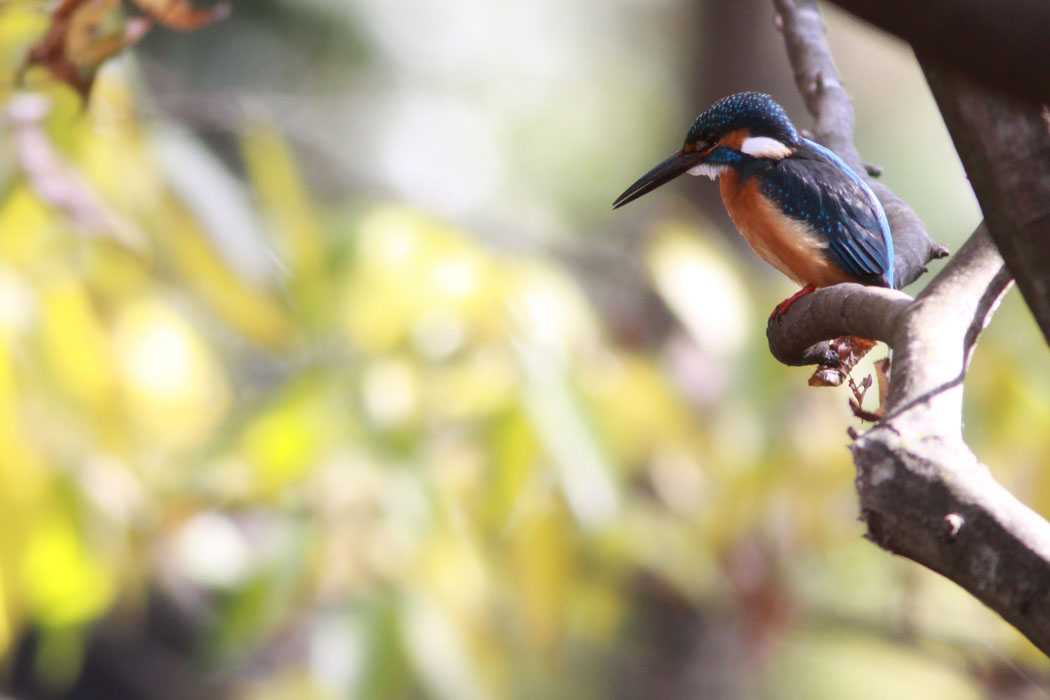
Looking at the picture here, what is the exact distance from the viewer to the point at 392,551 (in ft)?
5.02

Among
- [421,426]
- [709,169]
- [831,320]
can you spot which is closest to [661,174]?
[709,169]

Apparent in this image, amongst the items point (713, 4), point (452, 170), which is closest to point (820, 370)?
point (713, 4)

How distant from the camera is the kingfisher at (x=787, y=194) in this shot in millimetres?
690

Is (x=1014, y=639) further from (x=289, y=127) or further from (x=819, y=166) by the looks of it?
(x=289, y=127)

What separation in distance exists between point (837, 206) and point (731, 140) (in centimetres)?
14

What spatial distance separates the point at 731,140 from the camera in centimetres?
83

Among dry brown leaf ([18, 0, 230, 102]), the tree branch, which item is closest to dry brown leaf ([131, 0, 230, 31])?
dry brown leaf ([18, 0, 230, 102])

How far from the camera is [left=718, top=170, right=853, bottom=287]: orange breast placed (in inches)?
28.9

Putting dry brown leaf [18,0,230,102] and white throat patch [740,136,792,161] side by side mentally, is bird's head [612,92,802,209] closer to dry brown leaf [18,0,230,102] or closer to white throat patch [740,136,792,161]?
white throat patch [740,136,792,161]

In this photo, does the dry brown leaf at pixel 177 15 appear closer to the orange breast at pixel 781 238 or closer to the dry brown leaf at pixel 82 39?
the dry brown leaf at pixel 82 39

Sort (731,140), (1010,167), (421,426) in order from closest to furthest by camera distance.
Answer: (1010,167), (731,140), (421,426)

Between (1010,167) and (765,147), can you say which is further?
(765,147)

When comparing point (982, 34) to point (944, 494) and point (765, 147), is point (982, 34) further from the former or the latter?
point (765, 147)

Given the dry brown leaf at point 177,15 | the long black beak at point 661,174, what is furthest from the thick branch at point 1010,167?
the dry brown leaf at point 177,15
